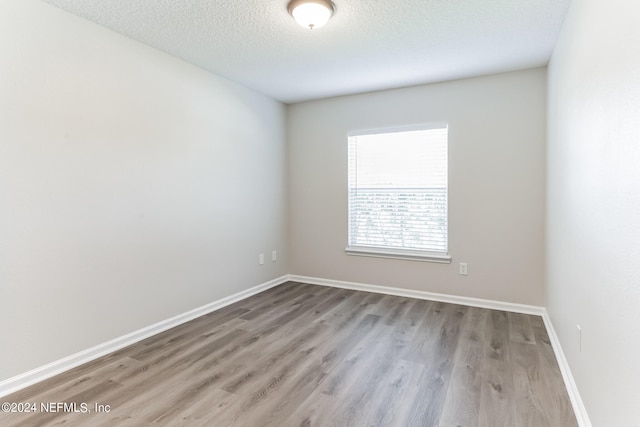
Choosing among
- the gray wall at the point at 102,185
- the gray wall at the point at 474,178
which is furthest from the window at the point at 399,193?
the gray wall at the point at 102,185

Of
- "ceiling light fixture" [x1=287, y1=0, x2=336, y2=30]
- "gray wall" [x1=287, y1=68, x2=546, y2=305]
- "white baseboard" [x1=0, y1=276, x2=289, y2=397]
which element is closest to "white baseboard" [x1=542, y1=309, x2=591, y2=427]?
"gray wall" [x1=287, y1=68, x2=546, y2=305]

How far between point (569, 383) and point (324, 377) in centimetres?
152

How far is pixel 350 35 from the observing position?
2.65 meters

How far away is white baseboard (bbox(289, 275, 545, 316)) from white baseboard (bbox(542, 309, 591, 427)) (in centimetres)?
47

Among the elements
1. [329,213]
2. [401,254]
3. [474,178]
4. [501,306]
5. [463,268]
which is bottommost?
[501,306]

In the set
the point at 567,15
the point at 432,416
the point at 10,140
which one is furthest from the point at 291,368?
the point at 567,15

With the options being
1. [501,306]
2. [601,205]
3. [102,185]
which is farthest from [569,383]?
[102,185]

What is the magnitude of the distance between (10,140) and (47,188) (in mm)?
343

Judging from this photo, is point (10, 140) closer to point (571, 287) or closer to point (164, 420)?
point (164, 420)

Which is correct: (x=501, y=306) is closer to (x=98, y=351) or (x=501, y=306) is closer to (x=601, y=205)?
(x=601, y=205)

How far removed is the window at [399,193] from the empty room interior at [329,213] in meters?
Result: 0.03

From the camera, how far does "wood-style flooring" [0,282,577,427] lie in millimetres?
1821

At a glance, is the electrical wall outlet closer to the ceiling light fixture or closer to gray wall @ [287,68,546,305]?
gray wall @ [287,68,546,305]

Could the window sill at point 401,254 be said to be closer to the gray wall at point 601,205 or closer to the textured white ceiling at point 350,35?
the gray wall at point 601,205
